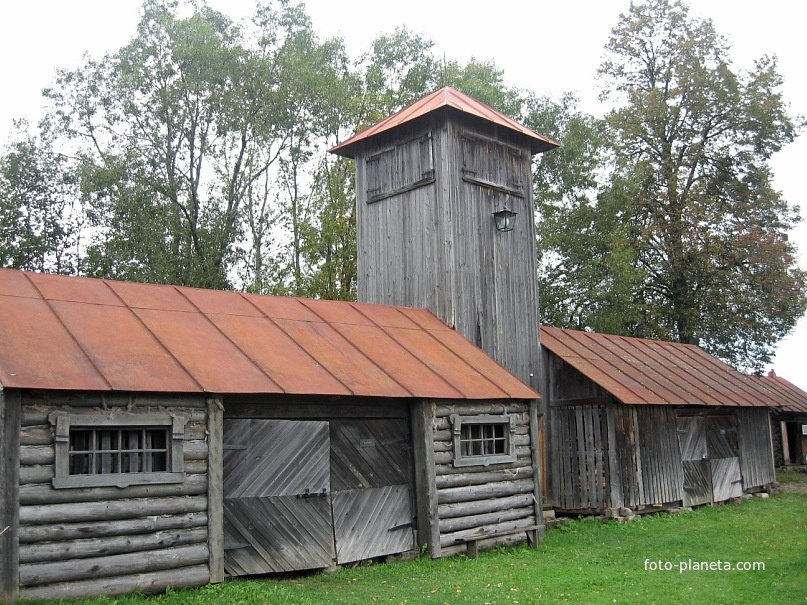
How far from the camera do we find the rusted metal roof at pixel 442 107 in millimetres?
18656

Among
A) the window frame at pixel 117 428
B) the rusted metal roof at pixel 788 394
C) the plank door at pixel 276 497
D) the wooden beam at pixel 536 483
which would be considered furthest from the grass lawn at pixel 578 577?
the rusted metal roof at pixel 788 394

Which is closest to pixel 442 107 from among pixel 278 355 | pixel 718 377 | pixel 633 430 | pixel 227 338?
pixel 278 355

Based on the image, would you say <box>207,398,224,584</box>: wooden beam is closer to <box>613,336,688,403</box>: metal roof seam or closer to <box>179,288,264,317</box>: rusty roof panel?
<box>179,288,264,317</box>: rusty roof panel

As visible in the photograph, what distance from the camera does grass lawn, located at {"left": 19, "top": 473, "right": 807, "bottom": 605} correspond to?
1085cm

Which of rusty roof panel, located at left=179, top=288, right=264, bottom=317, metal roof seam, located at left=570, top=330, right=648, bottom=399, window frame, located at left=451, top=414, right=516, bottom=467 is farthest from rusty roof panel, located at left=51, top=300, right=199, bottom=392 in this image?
metal roof seam, located at left=570, top=330, right=648, bottom=399

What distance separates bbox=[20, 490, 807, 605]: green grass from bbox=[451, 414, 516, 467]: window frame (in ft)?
5.25

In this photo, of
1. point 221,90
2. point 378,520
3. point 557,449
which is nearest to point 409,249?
point 557,449

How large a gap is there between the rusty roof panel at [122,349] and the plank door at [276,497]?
1327mm

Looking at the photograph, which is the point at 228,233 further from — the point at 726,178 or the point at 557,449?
the point at 726,178

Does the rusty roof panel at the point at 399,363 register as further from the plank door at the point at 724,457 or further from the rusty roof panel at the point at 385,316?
the plank door at the point at 724,457

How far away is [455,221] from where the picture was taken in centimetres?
1841

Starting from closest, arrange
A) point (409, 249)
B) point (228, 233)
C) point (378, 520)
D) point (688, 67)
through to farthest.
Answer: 1. point (378, 520)
2. point (409, 249)
3. point (228, 233)
4. point (688, 67)

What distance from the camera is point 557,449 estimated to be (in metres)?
20.3

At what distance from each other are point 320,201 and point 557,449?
1736 cm
